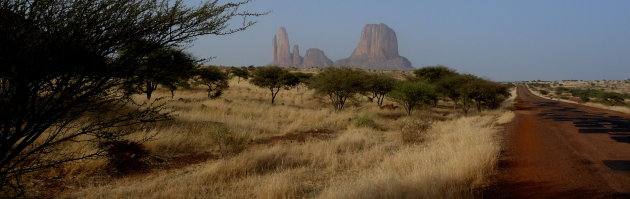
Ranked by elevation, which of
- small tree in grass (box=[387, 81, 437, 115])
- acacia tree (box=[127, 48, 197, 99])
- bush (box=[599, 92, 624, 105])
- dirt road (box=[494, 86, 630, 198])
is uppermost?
acacia tree (box=[127, 48, 197, 99])

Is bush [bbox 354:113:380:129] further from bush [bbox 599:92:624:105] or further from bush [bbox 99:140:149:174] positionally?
bush [bbox 599:92:624:105]

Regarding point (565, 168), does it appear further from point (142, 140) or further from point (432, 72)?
point (432, 72)

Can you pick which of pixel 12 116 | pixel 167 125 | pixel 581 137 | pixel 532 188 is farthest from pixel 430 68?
pixel 12 116

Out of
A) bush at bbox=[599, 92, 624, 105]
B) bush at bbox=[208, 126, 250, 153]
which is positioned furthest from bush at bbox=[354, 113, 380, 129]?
bush at bbox=[599, 92, 624, 105]

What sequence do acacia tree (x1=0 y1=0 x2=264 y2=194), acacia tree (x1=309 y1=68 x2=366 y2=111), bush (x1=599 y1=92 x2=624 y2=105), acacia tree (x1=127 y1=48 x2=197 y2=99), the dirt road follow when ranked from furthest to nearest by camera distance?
bush (x1=599 y1=92 x2=624 y2=105) < acacia tree (x1=309 y1=68 x2=366 y2=111) < the dirt road < acacia tree (x1=127 y1=48 x2=197 y2=99) < acacia tree (x1=0 y1=0 x2=264 y2=194)

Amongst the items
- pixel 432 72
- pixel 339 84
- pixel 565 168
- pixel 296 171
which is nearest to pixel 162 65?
pixel 296 171

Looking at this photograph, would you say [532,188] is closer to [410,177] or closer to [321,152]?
[410,177]

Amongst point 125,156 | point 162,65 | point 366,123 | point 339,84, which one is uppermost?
point 162,65

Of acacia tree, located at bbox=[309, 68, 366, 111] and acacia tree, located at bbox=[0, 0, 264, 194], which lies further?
acacia tree, located at bbox=[309, 68, 366, 111]

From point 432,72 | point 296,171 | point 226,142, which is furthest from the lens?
point 432,72

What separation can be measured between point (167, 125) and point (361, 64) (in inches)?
7501

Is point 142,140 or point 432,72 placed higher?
point 432,72

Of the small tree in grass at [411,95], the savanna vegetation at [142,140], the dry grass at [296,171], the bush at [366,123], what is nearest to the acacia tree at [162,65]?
the savanna vegetation at [142,140]

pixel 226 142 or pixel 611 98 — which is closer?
pixel 226 142
